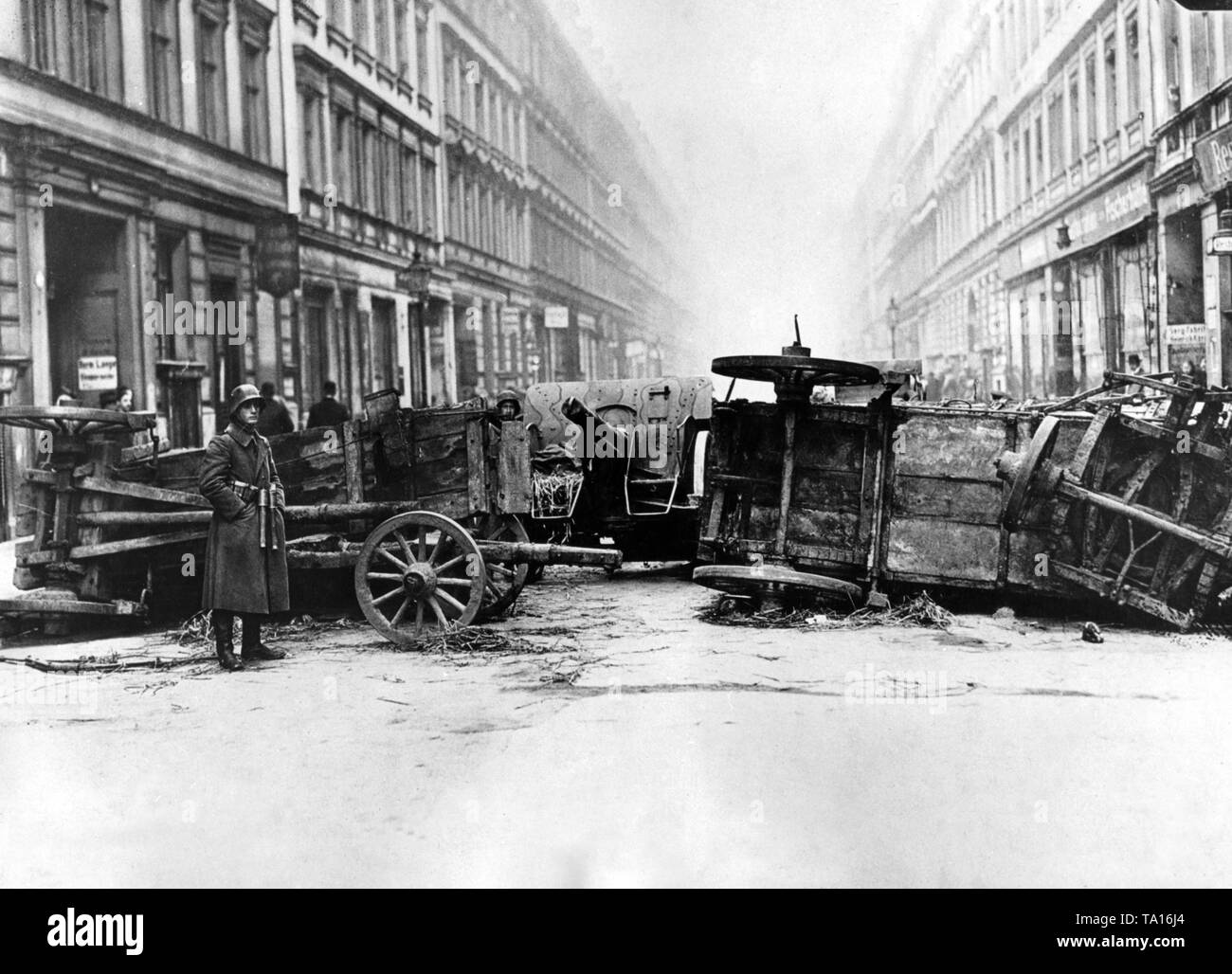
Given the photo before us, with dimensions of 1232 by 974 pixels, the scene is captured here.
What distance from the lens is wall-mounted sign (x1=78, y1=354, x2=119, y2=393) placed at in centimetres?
1239

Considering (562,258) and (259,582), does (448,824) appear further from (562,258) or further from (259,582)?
(562,258)

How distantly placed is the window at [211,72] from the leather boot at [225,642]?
1100 cm

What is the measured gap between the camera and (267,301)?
17.0 metres

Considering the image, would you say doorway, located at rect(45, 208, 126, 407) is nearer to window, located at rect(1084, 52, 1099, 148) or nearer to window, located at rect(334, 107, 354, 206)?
window, located at rect(334, 107, 354, 206)

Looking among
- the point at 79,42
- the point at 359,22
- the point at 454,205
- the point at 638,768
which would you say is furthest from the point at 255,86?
the point at 638,768

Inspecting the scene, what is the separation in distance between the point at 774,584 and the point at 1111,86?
41.6ft

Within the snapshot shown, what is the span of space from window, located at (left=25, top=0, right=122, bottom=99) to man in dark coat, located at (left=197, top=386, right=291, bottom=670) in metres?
7.61

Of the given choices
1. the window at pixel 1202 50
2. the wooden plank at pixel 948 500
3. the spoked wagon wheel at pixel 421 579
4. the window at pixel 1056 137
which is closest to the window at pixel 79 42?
the spoked wagon wheel at pixel 421 579

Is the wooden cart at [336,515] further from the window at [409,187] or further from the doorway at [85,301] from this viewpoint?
the window at [409,187]

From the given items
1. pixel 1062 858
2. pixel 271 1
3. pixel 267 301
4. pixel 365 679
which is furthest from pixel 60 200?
pixel 1062 858

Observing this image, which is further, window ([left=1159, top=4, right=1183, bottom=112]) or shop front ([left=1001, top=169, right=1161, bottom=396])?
shop front ([left=1001, top=169, right=1161, bottom=396])

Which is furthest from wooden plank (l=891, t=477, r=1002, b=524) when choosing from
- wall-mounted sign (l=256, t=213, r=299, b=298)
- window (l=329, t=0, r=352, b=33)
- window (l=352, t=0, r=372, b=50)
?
window (l=352, t=0, r=372, b=50)

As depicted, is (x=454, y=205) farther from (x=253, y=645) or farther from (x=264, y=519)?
(x=253, y=645)

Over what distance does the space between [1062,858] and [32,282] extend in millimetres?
11288
